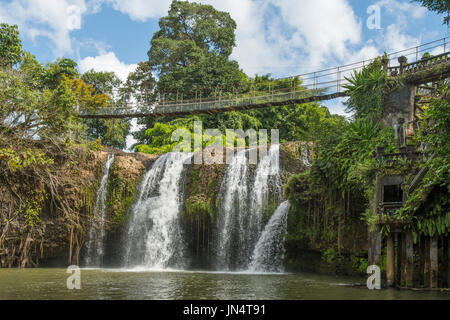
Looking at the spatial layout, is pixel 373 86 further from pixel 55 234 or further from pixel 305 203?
pixel 55 234

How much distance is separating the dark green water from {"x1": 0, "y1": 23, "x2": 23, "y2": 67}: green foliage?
12.7 m

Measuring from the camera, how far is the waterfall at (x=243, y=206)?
21.0 meters

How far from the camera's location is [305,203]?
754 inches

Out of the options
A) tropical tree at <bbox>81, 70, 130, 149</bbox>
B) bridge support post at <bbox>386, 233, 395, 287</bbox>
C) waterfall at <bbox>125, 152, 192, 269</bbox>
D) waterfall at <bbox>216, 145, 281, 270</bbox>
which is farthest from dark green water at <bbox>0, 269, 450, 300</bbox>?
tropical tree at <bbox>81, 70, 130, 149</bbox>

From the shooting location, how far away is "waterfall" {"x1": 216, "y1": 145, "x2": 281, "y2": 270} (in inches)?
825

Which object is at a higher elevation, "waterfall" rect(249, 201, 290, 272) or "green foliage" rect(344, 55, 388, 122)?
"green foliage" rect(344, 55, 388, 122)

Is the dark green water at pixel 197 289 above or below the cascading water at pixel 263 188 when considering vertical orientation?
below

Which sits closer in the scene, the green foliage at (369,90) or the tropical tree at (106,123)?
the green foliage at (369,90)

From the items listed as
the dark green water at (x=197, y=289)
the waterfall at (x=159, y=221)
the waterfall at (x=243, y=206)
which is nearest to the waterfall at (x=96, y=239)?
the waterfall at (x=159, y=221)

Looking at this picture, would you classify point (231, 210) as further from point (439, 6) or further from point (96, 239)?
point (439, 6)

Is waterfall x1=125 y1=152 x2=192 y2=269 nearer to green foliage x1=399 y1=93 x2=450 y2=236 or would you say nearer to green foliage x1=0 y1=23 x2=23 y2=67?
green foliage x1=0 y1=23 x2=23 y2=67

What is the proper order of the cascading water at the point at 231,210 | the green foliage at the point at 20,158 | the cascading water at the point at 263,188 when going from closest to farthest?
the green foliage at the point at 20,158 → the cascading water at the point at 263,188 → the cascading water at the point at 231,210

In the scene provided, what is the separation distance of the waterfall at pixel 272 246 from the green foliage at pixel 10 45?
595 inches

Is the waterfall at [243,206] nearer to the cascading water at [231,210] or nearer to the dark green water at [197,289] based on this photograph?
the cascading water at [231,210]
